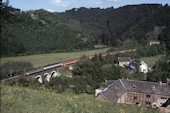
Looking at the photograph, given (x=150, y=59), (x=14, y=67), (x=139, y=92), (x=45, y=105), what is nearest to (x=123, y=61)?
(x=150, y=59)

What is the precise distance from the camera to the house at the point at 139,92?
3238cm

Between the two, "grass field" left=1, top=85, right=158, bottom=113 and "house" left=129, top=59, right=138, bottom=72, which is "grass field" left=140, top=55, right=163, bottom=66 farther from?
"grass field" left=1, top=85, right=158, bottom=113

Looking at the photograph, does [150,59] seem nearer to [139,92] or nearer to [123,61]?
[123,61]

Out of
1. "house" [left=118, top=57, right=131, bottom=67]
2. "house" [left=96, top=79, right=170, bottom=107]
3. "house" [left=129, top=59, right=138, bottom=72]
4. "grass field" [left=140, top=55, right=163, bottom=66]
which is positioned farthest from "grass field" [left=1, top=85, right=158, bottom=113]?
"grass field" [left=140, top=55, right=163, bottom=66]

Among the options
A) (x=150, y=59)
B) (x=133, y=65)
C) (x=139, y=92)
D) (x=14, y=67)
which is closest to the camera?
(x=139, y=92)

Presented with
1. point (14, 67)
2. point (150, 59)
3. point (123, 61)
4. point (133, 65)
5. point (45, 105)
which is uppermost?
point (45, 105)

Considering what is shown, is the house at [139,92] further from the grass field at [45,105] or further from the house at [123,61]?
the house at [123,61]

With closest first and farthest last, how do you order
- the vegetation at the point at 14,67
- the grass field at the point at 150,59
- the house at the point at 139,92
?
the house at the point at 139,92
the vegetation at the point at 14,67
the grass field at the point at 150,59

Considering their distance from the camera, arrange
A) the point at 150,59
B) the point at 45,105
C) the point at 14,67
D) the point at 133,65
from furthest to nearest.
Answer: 1. the point at 150,59
2. the point at 133,65
3. the point at 14,67
4. the point at 45,105

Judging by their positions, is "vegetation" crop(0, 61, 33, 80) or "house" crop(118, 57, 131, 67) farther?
"house" crop(118, 57, 131, 67)

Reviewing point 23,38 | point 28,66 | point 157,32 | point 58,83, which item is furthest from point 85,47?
point 58,83

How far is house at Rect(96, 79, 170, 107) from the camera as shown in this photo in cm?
3238

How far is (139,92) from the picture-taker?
33781 mm

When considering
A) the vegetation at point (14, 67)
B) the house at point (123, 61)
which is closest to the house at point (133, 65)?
the house at point (123, 61)
